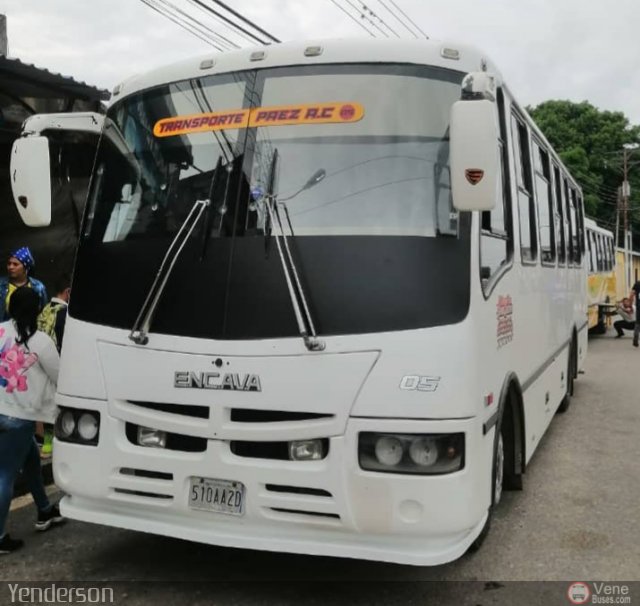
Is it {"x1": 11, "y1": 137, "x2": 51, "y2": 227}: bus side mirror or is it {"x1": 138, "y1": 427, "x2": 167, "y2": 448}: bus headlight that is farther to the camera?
{"x1": 11, "y1": 137, "x2": 51, "y2": 227}: bus side mirror

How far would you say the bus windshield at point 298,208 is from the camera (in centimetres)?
352

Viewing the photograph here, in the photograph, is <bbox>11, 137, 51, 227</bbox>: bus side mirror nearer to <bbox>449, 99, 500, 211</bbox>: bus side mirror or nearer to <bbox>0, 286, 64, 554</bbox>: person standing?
<bbox>0, 286, 64, 554</bbox>: person standing

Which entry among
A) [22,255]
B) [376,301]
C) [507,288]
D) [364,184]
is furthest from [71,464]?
[22,255]

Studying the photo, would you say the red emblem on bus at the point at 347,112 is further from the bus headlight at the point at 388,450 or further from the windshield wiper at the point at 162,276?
the bus headlight at the point at 388,450

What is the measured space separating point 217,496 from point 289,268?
117 centimetres

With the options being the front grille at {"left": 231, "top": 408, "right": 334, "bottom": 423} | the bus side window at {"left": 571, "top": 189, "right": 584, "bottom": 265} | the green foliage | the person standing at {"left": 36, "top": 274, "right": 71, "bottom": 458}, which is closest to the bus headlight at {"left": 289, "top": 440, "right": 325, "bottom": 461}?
the front grille at {"left": 231, "top": 408, "right": 334, "bottom": 423}

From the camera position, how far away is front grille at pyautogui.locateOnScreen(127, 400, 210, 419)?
3.60m

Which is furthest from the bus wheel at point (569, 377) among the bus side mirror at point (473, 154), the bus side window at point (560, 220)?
the bus side mirror at point (473, 154)

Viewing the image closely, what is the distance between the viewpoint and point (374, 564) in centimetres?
420

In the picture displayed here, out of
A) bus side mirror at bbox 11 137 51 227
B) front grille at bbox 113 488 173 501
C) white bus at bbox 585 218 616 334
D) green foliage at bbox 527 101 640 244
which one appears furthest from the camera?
green foliage at bbox 527 101 640 244

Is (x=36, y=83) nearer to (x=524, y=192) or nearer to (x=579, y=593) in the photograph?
(x=524, y=192)

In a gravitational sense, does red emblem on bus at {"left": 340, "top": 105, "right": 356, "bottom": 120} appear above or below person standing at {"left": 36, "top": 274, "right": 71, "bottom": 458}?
above

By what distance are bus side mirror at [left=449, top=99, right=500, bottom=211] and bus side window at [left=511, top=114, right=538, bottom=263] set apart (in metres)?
1.71

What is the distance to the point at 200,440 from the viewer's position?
3.61m
